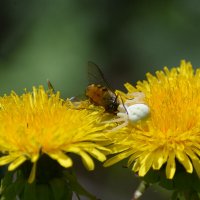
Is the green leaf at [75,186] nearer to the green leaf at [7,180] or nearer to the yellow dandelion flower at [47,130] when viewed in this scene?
the yellow dandelion flower at [47,130]

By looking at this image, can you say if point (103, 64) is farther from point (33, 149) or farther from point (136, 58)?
point (33, 149)

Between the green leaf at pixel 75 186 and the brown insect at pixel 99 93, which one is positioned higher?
the brown insect at pixel 99 93

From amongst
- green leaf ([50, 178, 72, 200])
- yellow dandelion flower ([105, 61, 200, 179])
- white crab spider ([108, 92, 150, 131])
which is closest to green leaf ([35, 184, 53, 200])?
green leaf ([50, 178, 72, 200])

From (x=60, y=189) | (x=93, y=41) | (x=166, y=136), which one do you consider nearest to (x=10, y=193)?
(x=60, y=189)

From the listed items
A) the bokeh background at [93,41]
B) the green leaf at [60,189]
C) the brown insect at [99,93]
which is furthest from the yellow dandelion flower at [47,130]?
the bokeh background at [93,41]

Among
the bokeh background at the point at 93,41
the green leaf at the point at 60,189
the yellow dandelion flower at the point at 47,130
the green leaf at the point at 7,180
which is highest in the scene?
the bokeh background at the point at 93,41

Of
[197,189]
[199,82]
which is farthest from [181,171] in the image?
[199,82]

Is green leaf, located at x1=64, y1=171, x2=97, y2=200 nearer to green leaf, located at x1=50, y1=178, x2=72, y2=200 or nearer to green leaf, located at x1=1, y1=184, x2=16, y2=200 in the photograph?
green leaf, located at x1=50, y1=178, x2=72, y2=200
